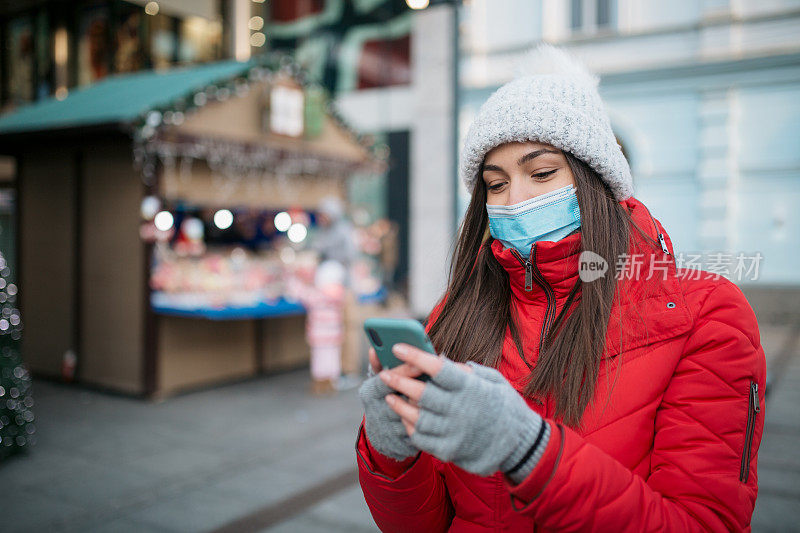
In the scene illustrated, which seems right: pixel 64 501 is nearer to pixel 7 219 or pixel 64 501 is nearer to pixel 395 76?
pixel 7 219

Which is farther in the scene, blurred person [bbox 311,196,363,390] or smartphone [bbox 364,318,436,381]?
blurred person [bbox 311,196,363,390]

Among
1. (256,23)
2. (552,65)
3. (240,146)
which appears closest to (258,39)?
(256,23)

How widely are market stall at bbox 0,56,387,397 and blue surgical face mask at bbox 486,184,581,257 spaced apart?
18.9 ft

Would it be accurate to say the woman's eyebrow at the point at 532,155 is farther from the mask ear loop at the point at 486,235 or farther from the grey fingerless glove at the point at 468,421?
the grey fingerless glove at the point at 468,421

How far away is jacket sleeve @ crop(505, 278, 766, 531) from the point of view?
3.67 ft

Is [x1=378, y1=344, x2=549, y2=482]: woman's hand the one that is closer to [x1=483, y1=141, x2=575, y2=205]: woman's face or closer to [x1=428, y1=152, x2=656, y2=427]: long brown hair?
[x1=428, y1=152, x2=656, y2=427]: long brown hair

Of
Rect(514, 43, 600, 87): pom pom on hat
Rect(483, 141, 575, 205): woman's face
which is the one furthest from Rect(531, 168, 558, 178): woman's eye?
Rect(514, 43, 600, 87): pom pom on hat

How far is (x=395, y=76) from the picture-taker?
1368 cm

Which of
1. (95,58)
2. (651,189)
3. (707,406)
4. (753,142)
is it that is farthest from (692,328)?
(95,58)

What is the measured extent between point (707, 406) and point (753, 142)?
7.66 m

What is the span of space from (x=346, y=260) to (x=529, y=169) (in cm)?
638

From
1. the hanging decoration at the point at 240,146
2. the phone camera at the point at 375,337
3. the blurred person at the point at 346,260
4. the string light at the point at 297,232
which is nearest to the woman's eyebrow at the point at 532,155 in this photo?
the phone camera at the point at 375,337

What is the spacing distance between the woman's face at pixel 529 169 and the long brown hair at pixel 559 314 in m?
0.03

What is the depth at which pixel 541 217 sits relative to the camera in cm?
147
